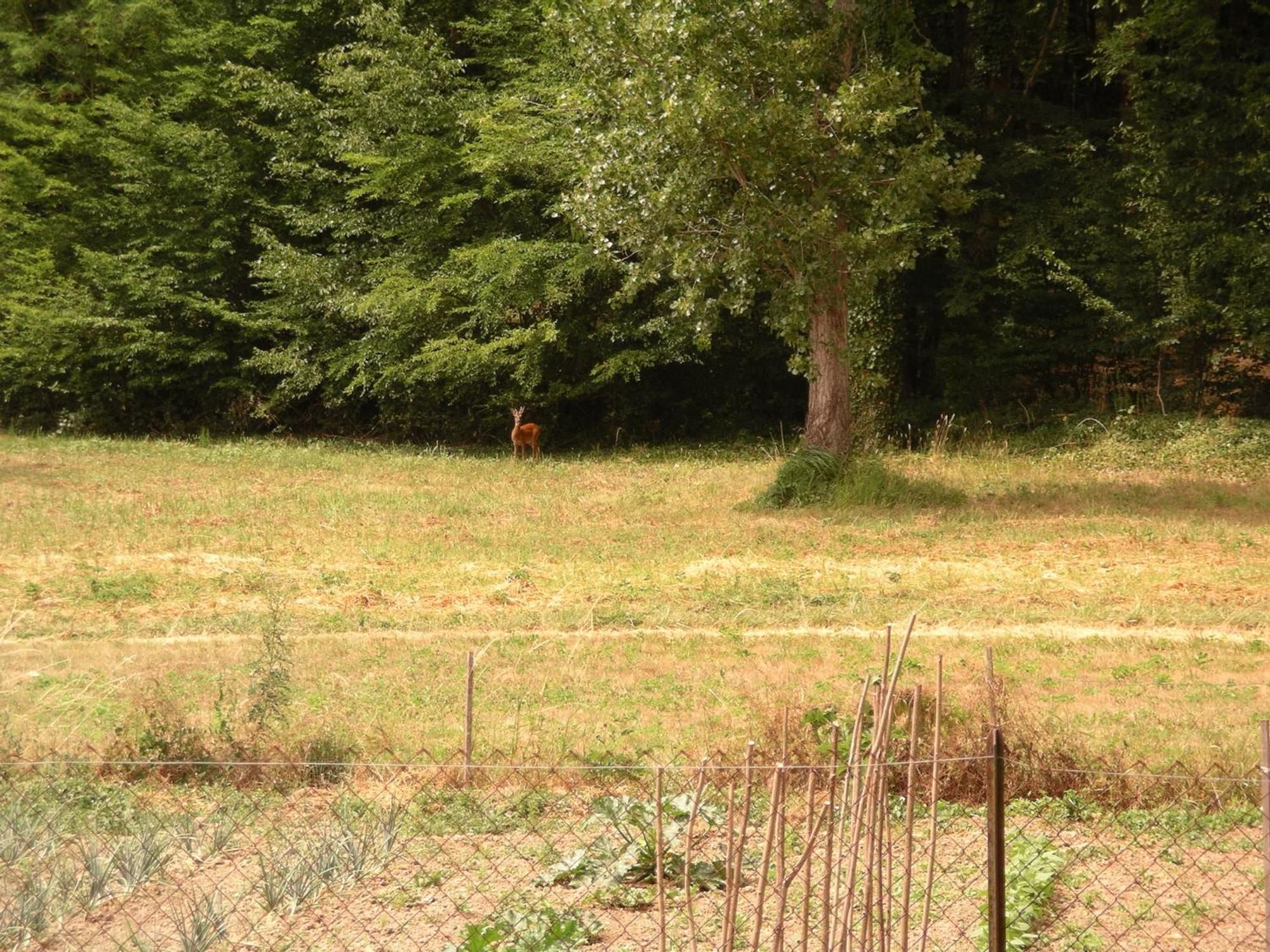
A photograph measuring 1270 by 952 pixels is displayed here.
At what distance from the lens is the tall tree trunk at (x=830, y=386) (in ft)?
59.7

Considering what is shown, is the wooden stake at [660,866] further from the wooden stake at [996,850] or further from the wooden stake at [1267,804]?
the wooden stake at [1267,804]

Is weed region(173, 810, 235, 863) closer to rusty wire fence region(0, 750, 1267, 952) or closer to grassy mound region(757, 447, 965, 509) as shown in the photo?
rusty wire fence region(0, 750, 1267, 952)

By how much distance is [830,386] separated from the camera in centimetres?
1839

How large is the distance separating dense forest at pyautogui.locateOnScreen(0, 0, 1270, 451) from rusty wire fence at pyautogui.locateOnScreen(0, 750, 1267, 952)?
1035 centimetres

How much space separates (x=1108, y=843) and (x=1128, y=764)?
1067mm

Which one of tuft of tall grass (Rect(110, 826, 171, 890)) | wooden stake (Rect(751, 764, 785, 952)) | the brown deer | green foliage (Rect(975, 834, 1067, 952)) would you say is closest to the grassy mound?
the brown deer

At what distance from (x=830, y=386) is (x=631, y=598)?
7.45 m

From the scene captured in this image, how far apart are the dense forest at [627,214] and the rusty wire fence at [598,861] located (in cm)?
1035

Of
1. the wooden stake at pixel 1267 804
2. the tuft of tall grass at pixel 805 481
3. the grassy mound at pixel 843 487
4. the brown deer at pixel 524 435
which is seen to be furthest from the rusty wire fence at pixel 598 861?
the brown deer at pixel 524 435

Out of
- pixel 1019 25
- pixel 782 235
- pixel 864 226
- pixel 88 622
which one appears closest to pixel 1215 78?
pixel 1019 25

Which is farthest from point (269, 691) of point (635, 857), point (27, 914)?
point (635, 857)

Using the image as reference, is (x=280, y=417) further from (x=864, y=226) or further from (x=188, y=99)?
(x=864, y=226)

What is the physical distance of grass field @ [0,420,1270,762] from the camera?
26.5 feet

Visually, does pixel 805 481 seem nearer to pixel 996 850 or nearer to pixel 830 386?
pixel 830 386
